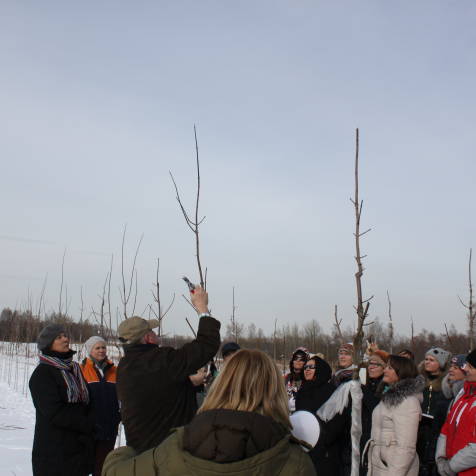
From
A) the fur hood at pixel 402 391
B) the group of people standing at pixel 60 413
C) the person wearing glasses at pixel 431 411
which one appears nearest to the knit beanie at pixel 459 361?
the person wearing glasses at pixel 431 411

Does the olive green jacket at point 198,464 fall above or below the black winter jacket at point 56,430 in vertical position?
above

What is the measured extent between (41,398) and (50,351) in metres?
0.38

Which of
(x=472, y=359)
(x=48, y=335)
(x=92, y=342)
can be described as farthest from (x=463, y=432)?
(x=92, y=342)

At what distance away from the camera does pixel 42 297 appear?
18.3 m

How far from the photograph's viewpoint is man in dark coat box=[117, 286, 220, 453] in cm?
289

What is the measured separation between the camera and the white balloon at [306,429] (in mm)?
1623

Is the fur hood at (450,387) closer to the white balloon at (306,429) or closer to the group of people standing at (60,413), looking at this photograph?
the group of people standing at (60,413)

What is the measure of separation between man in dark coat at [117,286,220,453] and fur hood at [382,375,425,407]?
1.79 meters

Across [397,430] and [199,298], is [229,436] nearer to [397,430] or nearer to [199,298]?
[199,298]

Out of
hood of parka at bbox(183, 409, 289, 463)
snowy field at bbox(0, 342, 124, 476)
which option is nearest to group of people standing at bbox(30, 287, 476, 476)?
hood of parka at bbox(183, 409, 289, 463)

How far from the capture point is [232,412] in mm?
1506

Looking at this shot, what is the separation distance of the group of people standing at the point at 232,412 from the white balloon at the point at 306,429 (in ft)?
0.05

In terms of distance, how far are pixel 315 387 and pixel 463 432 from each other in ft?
4.07

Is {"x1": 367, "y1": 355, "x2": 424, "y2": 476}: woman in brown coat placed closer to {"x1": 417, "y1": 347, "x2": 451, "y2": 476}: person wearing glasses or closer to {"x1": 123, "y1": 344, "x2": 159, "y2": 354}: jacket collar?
{"x1": 417, "y1": 347, "x2": 451, "y2": 476}: person wearing glasses
